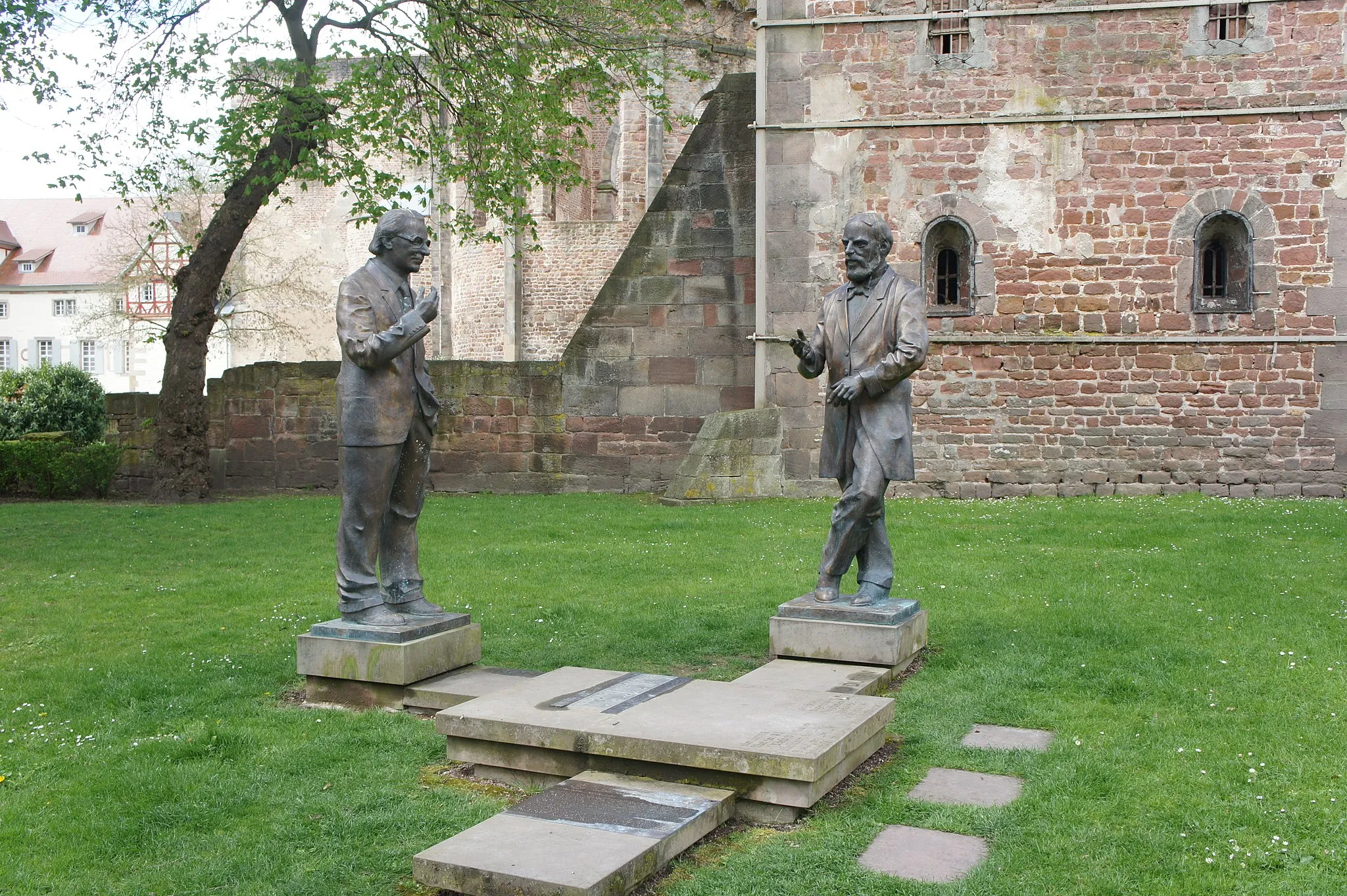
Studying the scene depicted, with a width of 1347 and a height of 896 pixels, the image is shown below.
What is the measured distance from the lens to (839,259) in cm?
1506

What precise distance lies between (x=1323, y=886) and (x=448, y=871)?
2.60m

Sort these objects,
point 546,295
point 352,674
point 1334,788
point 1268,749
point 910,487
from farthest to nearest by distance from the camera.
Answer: point 546,295 → point 910,487 → point 352,674 → point 1268,749 → point 1334,788

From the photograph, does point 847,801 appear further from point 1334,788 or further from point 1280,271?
point 1280,271

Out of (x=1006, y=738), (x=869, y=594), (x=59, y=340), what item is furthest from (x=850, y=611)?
(x=59, y=340)

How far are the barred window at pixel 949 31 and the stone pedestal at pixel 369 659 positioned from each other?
38.5 ft

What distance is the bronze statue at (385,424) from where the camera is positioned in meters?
5.67

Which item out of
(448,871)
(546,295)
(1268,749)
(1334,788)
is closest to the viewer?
(448,871)

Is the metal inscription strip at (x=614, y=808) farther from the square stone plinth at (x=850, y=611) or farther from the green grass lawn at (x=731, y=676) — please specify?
the square stone plinth at (x=850, y=611)

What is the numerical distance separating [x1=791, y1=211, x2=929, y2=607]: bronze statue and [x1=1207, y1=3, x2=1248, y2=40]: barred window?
10.4m

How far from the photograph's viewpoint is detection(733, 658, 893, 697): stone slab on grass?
565 cm

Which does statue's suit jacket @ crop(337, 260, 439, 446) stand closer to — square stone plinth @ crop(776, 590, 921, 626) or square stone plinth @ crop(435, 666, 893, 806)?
square stone plinth @ crop(435, 666, 893, 806)

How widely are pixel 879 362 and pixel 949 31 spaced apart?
33.8 ft

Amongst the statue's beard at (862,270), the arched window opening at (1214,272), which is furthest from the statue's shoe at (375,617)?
the arched window opening at (1214,272)

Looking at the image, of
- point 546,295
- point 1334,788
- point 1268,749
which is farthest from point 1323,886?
point 546,295
